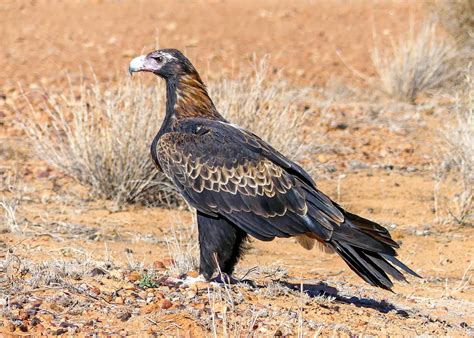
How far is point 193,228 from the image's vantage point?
8.70 meters

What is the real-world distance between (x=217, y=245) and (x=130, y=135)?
10.1ft

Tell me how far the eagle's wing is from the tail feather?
131 mm

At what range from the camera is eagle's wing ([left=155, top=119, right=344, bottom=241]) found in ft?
22.9

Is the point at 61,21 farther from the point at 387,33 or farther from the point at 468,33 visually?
the point at 468,33

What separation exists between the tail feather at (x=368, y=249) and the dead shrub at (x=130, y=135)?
3170mm

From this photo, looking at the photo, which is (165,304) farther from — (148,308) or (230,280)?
(230,280)

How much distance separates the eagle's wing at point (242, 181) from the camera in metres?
6.97

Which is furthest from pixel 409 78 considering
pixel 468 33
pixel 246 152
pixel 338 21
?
pixel 246 152

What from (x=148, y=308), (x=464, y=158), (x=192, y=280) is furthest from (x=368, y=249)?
(x=464, y=158)

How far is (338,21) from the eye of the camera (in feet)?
73.0

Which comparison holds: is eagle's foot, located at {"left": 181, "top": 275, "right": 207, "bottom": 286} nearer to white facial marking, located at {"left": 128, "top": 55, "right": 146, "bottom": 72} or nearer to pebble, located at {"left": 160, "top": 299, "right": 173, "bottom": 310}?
pebble, located at {"left": 160, "top": 299, "right": 173, "bottom": 310}

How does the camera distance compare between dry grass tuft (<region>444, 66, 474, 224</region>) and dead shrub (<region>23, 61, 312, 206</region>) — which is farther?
dry grass tuft (<region>444, 66, 474, 224</region>)

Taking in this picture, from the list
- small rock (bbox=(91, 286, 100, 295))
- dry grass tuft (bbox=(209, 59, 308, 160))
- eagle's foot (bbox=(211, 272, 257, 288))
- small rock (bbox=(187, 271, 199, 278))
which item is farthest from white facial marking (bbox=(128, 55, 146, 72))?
dry grass tuft (bbox=(209, 59, 308, 160))

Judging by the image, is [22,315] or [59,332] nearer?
[59,332]
